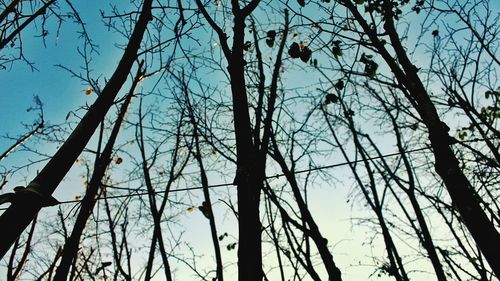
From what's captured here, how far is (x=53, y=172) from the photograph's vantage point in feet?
5.60

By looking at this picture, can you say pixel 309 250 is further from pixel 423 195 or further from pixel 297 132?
pixel 423 195

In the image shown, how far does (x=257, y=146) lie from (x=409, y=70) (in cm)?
204

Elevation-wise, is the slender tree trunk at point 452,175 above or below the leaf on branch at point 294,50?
below

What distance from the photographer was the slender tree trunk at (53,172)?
4.77 feet

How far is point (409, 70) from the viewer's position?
357 cm

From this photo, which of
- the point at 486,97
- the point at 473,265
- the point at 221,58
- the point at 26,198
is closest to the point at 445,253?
the point at 473,265

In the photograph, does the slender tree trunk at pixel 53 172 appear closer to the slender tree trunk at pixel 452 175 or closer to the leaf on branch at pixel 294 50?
the leaf on branch at pixel 294 50

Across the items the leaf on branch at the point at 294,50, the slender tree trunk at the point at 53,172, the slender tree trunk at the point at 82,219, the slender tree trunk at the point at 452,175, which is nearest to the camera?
the slender tree trunk at the point at 53,172

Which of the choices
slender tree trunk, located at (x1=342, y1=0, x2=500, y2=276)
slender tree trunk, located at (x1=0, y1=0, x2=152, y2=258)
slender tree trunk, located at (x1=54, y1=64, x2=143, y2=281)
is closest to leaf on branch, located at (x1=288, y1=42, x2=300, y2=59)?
slender tree trunk, located at (x1=342, y1=0, x2=500, y2=276)

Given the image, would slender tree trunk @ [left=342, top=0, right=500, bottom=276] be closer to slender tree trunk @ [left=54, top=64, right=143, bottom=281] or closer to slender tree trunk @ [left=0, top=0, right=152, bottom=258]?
slender tree trunk @ [left=0, top=0, right=152, bottom=258]

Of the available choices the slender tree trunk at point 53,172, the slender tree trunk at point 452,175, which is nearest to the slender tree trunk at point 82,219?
the slender tree trunk at point 53,172

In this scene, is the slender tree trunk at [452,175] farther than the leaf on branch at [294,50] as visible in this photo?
No

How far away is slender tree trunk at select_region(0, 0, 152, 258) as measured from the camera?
146cm

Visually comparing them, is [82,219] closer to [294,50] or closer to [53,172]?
[53,172]
